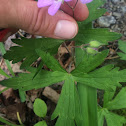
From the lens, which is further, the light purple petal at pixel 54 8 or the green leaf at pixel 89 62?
the green leaf at pixel 89 62

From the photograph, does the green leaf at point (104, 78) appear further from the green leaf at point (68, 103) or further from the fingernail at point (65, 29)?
the fingernail at point (65, 29)

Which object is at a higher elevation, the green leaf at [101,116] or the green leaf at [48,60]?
the green leaf at [48,60]

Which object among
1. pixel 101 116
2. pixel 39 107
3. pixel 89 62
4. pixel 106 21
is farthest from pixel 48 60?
pixel 106 21

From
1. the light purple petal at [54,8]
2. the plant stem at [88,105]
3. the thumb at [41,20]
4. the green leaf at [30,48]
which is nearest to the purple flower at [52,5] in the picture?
the light purple petal at [54,8]

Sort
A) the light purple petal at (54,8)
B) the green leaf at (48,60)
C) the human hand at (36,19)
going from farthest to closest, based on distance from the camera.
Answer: the green leaf at (48,60), the human hand at (36,19), the light purple petal at (54,8)

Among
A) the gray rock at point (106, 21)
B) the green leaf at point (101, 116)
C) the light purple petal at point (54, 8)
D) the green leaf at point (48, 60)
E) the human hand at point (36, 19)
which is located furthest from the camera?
the gray rock at point (106, 21)

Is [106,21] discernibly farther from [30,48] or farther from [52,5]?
[52,5]

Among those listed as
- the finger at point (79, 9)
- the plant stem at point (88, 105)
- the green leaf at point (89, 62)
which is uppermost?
the finger at point (79, 9)

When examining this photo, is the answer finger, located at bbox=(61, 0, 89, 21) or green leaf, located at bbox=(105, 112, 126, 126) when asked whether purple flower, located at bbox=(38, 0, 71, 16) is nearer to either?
finger, located at bbox=(61, 0, 89, 21)
